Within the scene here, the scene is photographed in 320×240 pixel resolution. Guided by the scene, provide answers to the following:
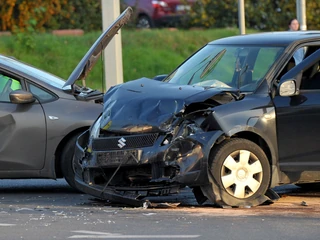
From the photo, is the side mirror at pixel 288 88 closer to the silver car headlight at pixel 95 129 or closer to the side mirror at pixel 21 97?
the silver car headlight at pixel 95 129

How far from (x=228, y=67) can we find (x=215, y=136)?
121cm

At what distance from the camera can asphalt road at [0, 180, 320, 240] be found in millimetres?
7762

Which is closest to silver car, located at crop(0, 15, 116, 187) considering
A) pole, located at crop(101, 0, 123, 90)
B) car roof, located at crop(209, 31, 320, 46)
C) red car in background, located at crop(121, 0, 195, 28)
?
car roof, located at crop(209, 31, 320, 46)

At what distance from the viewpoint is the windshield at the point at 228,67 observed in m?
9.68

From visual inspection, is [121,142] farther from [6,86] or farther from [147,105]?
[6,86]

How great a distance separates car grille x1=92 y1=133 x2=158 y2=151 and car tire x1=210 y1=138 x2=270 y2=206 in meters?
0.59

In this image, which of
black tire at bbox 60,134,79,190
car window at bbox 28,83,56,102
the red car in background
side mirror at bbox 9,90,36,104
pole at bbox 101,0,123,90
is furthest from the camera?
the red car in background

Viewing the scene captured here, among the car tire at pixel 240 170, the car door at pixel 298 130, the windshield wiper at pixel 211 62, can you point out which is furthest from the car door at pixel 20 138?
the car door at pixel 298 130

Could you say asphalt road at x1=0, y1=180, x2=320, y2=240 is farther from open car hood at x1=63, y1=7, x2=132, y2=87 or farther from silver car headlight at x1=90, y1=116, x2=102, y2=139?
open car hood at x1=63, y1=7, x2=132, y2=87

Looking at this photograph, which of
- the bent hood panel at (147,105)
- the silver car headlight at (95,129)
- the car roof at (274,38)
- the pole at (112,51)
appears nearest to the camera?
the bent hood panel at (147,105)

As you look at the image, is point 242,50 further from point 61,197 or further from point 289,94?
point 61,197

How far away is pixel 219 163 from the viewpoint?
903 cm

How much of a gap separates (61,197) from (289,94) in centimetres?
265

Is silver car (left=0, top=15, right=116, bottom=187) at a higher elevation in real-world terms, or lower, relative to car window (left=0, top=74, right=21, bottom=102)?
lower
